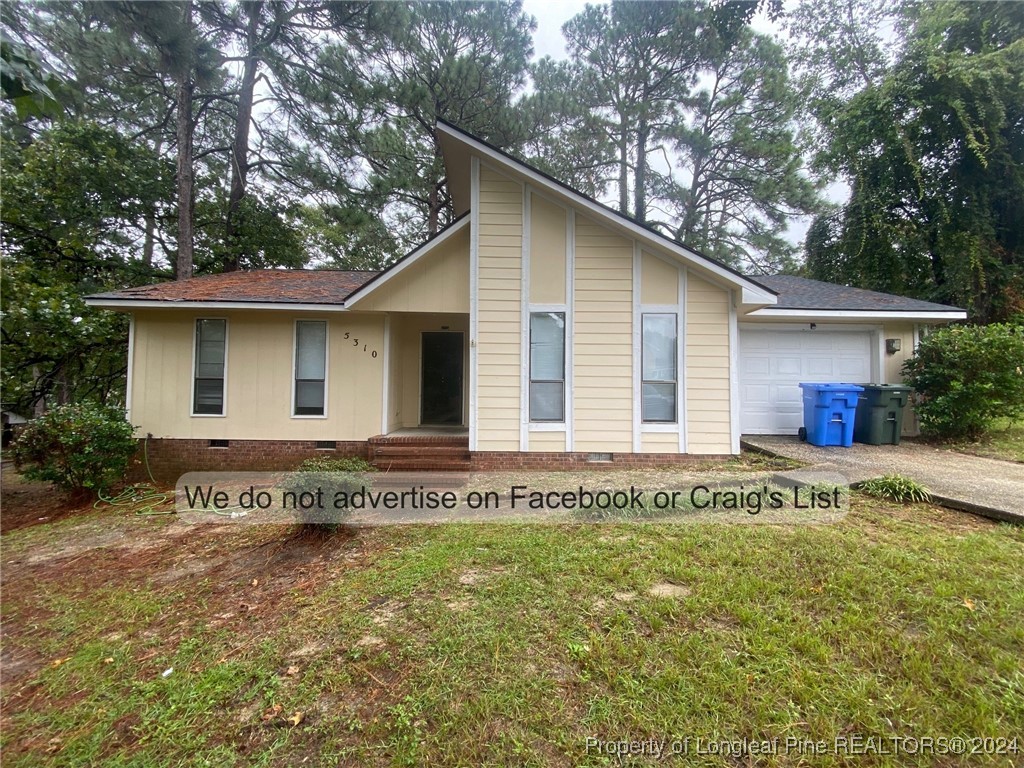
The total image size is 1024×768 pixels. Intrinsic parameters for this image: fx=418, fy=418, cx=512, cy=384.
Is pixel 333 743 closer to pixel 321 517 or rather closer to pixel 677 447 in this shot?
pixel 321 517

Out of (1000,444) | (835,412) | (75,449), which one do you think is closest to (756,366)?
(835,412)

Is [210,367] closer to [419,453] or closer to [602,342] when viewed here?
[419,453]

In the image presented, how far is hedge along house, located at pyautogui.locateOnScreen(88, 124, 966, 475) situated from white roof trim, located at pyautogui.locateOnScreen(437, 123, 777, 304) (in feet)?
0.10

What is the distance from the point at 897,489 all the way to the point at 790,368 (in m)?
4.27

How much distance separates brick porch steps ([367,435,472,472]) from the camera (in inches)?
267

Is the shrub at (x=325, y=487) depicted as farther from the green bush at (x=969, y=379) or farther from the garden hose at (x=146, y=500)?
the green bush at (x=969, y=379)

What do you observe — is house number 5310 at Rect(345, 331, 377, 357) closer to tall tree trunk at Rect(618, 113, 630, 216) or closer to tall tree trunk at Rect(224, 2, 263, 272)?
tall tree trunk at Rect(224, 2, 263, 272)

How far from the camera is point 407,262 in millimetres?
7152

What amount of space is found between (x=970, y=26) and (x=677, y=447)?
14.6 m

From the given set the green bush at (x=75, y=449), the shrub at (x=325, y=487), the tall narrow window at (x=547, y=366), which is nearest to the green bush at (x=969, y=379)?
the tall narrow window at (x=547, y=366)

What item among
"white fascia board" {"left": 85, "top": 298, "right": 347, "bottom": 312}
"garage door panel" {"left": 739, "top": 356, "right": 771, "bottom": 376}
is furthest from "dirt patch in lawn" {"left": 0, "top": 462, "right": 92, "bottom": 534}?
"garage door panel" {"left": 739, "top": 356, "right": 771, "bottom": 376}

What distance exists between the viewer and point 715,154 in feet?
54.3

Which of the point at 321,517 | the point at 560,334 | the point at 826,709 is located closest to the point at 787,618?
the point at 826,709

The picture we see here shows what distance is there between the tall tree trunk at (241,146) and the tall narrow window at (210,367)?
24.6 feet
